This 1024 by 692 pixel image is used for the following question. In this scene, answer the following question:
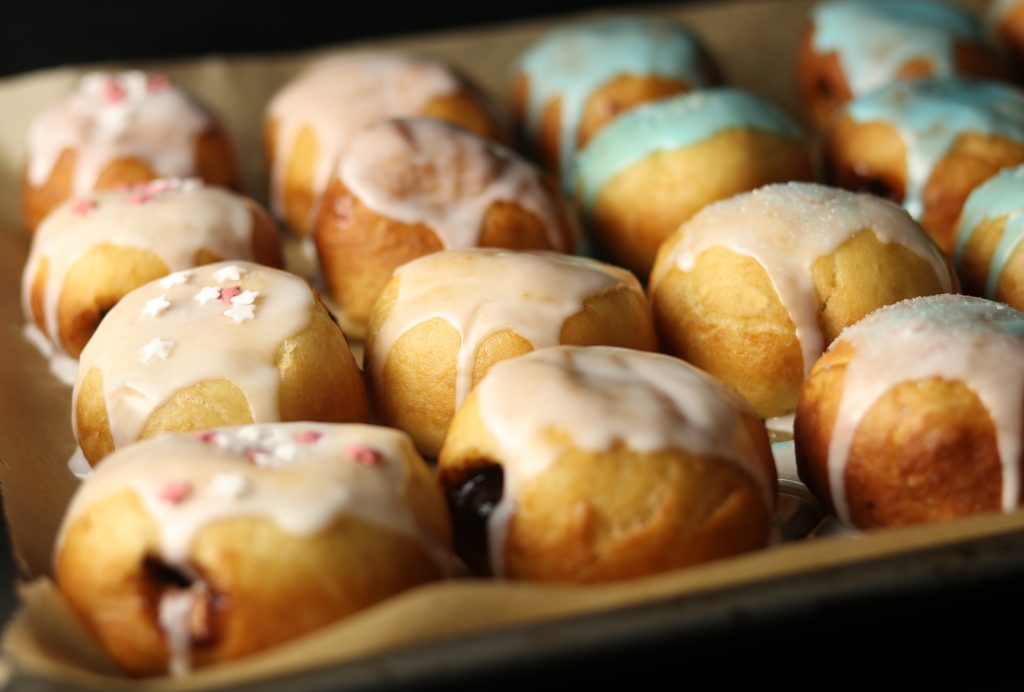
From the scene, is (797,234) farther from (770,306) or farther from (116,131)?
(116,131)

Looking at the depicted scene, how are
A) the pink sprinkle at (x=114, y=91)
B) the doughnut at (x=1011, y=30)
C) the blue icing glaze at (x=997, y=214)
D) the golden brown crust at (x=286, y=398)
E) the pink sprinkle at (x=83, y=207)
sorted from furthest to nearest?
the doughnut at (x=1011, y=30), the pink sprinkle at (x=114, y=91), the pink sprinkle at (x=83, y=207), the blue icing glaze at (x=997, y=214), the golden brown crust at (x=286, y=398)

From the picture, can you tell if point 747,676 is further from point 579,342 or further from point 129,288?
point 129,288

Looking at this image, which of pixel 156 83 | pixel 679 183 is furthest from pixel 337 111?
pixel 679 183

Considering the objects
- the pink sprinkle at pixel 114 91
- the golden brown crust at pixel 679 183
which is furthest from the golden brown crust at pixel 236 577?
the pink sprinkle at pixel 114 91

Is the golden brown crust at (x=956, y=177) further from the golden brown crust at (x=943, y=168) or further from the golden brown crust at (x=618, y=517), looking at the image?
the golden brown crust at (x=618, y=517)

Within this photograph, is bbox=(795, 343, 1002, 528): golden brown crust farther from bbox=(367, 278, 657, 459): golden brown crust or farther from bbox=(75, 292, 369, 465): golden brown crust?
bbox=(75, 292, 369, 465): golden brown crust

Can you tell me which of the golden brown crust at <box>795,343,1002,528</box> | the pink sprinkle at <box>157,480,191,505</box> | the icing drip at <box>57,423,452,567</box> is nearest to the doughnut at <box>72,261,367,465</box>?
the icing drip at <box>57,423,452,567</box>

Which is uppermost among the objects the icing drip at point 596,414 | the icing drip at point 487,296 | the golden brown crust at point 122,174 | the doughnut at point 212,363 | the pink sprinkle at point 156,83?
the icing drip at point 596,414

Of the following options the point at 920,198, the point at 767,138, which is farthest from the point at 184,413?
the point at 920,198
